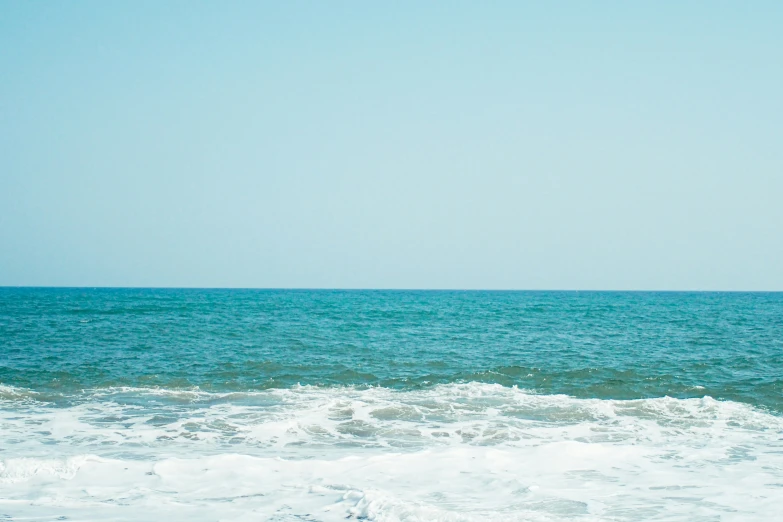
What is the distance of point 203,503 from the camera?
803 centimetres

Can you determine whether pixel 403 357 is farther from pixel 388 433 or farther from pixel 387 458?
pixel 387 458

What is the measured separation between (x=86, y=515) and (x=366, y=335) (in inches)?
980

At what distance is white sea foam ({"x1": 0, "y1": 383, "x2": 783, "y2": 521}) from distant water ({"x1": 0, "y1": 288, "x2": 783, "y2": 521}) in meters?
0.05

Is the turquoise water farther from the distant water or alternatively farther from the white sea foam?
the white sea foam

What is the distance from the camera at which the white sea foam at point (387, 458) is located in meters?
7.91

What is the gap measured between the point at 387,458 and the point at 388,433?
79.9 inches

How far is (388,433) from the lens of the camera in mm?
12195

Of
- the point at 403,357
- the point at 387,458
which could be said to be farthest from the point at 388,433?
the point at 403,357

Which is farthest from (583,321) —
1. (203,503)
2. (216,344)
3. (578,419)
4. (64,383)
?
(203,503)

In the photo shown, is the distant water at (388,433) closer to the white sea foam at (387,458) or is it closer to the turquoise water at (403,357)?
the white sea foam at (387,458)

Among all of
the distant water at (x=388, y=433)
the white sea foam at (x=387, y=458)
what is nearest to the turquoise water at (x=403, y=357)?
the distant water at (x=388, y=433)

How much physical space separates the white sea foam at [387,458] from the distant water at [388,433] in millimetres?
45

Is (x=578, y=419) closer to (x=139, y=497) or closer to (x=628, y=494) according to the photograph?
(x=628, y=494)

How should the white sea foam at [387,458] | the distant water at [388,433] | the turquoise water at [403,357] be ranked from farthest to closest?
the turquoise water at [403,357], the distant water at [388,433], the white sea foam at [387,458]
